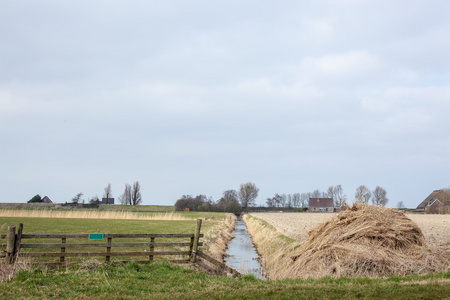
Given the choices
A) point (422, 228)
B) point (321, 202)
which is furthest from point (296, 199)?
point (422, 228)

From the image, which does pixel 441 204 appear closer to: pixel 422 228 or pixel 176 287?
pixel 422 228

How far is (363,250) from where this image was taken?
14477 mm

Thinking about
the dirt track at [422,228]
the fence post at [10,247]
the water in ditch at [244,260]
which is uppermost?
the fence post at [10,247]

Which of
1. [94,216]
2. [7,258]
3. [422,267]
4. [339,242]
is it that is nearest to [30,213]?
[94,216]

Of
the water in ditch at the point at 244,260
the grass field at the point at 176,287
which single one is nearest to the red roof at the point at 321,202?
the water in ditch at the point at 244,260

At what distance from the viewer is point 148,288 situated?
1007 centimetres

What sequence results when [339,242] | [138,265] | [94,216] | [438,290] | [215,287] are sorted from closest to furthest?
[438,290] → [215,287] → [138,265] → [339,242] → [94,216]

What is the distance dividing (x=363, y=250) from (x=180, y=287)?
25.5 feet

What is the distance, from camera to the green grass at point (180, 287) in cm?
885

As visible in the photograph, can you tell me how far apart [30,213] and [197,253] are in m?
42.0

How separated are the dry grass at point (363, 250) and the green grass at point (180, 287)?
7.16 ft

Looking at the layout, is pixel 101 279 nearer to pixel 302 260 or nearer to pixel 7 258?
pixel 7 258

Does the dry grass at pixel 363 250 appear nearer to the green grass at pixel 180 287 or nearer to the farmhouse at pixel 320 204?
the green grass at pixel 180 287

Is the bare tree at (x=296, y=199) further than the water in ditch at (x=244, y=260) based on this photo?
Yes
